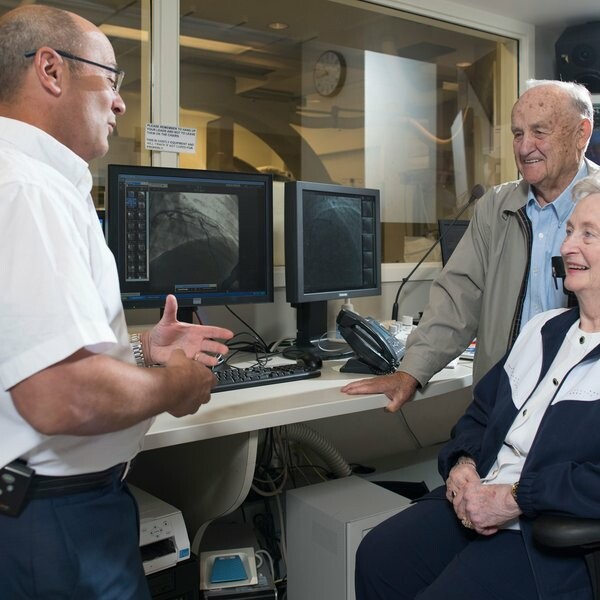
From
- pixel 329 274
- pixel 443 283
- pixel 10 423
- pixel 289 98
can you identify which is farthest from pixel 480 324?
pixel 289 98

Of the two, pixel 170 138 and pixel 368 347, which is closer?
pixel 368 347

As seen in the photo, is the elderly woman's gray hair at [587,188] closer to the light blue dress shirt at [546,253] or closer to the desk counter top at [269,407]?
the light blue dress shirt at [546,253]

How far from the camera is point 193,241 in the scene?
6.95ft

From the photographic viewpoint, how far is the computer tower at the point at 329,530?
1.83 meters

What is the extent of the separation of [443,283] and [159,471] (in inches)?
40.0

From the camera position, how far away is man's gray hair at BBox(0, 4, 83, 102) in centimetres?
108

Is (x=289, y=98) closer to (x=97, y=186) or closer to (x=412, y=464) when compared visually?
(x=97, y=186)

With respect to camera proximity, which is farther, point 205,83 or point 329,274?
point 205,83

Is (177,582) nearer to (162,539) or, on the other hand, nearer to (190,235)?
(162,539)

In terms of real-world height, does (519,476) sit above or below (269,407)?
below

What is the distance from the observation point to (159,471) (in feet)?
7.14

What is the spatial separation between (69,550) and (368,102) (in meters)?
2.75

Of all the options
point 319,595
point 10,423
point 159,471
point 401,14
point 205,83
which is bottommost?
point 319,595

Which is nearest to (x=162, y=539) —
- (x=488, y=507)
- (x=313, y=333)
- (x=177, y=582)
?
(x=177, y=582)
